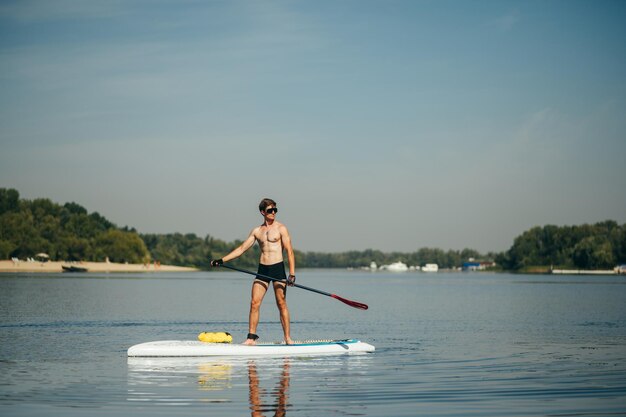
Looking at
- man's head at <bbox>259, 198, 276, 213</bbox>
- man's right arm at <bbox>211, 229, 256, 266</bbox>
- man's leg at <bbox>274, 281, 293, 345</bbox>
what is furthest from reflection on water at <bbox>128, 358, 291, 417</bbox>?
man's head at <bbox>259, 198, 276, 213</bbox>

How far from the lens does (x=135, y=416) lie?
36.9 ft

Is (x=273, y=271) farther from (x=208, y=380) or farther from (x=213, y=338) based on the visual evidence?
(x=208, y=380)

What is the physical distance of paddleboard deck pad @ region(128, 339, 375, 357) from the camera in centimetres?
1783

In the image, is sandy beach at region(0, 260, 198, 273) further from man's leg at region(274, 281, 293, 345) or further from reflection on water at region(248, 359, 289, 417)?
reflection on water at region(248, 359, 289, 417)

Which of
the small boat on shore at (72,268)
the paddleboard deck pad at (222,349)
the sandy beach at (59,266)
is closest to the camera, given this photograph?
the paddleboard deck pad at (222,349)

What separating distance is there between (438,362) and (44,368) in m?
7.90

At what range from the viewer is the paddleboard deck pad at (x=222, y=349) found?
17.8 m

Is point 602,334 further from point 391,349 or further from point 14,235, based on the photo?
point 14,235

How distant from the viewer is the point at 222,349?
713 inches

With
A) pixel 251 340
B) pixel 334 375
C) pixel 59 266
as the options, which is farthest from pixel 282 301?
pixel 59 266

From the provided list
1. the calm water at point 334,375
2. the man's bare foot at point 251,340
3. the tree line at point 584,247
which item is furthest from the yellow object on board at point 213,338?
the tree line at point 584,247

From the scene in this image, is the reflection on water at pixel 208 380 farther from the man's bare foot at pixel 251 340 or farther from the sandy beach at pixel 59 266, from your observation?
the sandy beach at pixel 59 266

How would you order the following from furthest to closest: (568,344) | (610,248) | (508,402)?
(610,248), (568,344), (508,402)

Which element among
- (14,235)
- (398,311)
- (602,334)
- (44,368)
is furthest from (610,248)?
(44,368)
